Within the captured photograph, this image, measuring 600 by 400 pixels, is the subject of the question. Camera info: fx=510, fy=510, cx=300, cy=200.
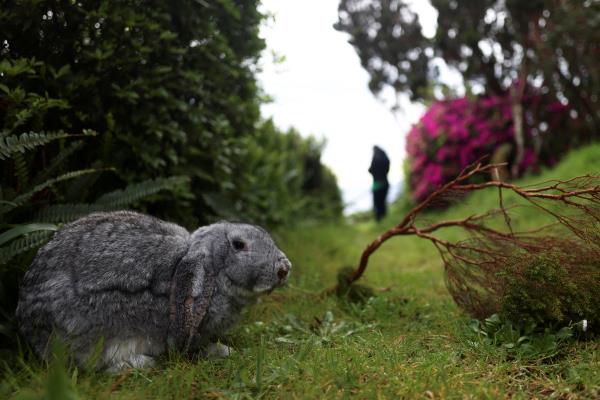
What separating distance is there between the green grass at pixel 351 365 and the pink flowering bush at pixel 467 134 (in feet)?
23.8

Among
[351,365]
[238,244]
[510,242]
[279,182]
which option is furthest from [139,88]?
[279,182]

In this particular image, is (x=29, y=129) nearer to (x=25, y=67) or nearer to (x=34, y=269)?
(x=25, y=67)

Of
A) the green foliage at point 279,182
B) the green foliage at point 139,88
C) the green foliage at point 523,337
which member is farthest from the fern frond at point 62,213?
the green foliage at point 523,337

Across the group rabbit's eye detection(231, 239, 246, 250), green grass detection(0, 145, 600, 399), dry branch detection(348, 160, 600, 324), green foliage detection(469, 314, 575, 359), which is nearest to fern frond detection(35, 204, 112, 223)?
green grass detection(0, 145, 600, 399)

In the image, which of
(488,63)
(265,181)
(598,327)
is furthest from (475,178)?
(598,327)

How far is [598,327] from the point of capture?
3.13 meters

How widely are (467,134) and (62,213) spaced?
970 cm

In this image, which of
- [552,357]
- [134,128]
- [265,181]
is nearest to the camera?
[552,357]

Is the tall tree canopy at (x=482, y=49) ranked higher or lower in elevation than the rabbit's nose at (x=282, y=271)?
higher

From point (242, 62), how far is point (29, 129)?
235 centimetres

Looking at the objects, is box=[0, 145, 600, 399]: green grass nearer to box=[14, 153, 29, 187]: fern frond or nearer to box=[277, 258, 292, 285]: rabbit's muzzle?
box=[277, 258, 292, 285]: rabbit's muzzle

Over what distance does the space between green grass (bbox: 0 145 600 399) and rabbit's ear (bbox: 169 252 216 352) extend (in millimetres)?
161

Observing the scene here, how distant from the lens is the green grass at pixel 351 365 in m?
2.48

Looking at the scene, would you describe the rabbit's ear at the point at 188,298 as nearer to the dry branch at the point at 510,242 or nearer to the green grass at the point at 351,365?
the green grass at the point at 351,365
